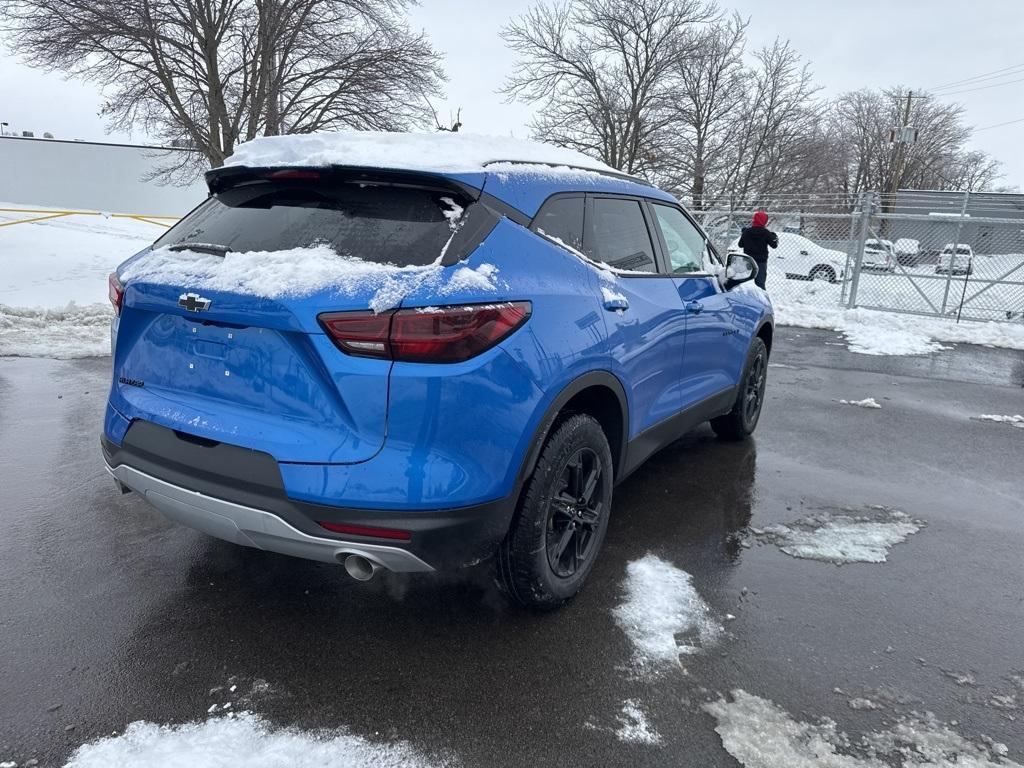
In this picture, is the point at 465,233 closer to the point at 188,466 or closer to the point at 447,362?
the point at 447,362

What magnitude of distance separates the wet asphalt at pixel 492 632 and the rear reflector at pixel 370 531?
603 millimetres

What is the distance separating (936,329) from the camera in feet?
39.3

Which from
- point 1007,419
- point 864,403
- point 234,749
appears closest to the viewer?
point 234,749

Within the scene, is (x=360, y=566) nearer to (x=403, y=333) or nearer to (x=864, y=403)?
(x=403, y=333)

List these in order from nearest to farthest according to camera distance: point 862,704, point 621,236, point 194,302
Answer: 1. point 194,302
2. point 862,704
3. point 621,236

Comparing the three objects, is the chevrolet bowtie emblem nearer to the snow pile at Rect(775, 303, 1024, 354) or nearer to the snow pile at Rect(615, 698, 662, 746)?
the snow pile at Rect(615, 698, 662, 746)

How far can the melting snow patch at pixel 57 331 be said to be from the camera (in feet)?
25.7

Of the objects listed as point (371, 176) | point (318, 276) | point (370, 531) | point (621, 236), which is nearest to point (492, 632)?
point (370, 531)

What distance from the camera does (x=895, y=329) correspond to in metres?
12.1

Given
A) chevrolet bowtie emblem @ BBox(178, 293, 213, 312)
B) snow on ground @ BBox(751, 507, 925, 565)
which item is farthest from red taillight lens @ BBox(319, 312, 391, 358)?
snow on ground @ BBox(751, 507, 925, 565)

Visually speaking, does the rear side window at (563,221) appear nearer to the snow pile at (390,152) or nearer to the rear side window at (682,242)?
the snow pile at (390,152)

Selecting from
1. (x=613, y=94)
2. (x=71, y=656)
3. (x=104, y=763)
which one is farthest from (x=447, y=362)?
(x=613, y=94)

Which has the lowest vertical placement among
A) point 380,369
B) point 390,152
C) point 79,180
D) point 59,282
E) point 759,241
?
point 59,282

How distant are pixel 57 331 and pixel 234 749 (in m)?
8.36
